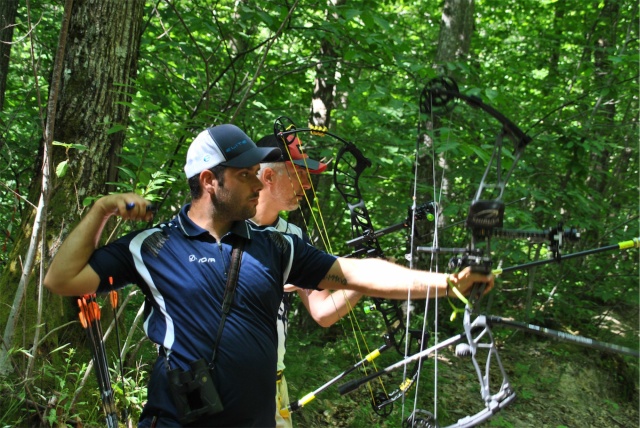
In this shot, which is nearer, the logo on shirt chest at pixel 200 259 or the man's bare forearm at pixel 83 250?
the man's bare forearm at pixel 83 250

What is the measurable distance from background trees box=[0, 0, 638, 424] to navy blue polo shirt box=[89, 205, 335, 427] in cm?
88

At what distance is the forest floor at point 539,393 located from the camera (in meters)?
5.83

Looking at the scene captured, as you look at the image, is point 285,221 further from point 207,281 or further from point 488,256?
point 488,256

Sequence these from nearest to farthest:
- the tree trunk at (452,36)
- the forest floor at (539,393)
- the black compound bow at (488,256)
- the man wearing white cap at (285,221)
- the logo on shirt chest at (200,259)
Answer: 1. the black compound bow at (488,256)
2. the logo on shirt chest at (200,259)
3. the man wearing white cap at (285,221)
4. the forest floor at (539,393)
5. the tree trunk at (452,36)

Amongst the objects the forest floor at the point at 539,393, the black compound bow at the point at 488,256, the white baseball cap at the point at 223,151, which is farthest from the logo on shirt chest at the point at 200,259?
the forest floor at the point at 539,393

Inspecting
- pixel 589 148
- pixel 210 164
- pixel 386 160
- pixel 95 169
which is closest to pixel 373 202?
pixel 386 160

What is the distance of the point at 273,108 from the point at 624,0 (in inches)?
175

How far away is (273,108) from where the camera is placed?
637 cm

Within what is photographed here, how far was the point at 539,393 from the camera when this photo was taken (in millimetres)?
7324

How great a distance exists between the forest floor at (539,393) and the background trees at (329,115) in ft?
1.63

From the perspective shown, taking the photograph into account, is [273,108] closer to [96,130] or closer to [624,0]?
[96,130]

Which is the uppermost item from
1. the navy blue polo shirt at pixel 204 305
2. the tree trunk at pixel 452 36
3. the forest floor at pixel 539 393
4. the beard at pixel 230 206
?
the tree trunk at pixel 452 36

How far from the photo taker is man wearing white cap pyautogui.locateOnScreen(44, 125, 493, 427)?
2.02 meters

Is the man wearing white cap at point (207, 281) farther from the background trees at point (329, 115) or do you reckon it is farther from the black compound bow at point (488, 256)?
the background trees at point (329, 115)
